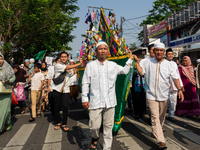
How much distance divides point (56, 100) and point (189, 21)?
19.4 meters

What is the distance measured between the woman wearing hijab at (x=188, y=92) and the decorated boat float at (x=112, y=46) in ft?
7.65

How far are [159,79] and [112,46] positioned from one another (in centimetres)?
168

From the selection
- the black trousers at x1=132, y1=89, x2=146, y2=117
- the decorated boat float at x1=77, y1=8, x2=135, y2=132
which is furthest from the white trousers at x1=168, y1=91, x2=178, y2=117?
the decorated boat float at x1=77, y1=8, x2=135, y2=132

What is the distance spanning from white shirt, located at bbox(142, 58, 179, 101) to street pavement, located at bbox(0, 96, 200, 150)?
3.12 feet

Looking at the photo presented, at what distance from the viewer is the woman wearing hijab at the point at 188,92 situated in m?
5.78

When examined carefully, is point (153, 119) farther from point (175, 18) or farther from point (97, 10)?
point (175, 18)

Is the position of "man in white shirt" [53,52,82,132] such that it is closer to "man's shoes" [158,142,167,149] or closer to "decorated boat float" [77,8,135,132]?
"decorated boat float" [77,8,135,132]

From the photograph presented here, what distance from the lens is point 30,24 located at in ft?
45.6

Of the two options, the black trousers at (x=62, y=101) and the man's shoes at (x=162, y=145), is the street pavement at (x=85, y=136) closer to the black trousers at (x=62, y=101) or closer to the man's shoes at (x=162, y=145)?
the man's shoes at (x=162, y=145)

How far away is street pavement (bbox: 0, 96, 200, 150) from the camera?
362cm

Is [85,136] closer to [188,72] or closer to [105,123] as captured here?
[105,123]

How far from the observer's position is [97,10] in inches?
257

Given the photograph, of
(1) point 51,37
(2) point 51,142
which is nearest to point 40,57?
(1) point 51,37

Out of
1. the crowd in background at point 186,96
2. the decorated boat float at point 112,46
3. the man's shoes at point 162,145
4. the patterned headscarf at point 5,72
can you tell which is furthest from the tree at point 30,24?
the man's shoes at point 162,145
